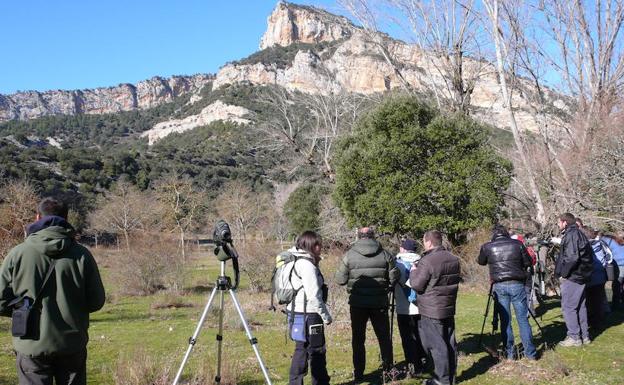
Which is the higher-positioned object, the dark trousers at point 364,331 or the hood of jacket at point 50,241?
the hood of jacket at point 50,241

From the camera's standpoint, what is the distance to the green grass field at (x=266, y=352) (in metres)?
5.67

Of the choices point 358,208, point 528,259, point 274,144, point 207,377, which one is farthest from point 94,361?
point 274,144

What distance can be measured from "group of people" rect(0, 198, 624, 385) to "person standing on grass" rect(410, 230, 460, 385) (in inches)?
0.4

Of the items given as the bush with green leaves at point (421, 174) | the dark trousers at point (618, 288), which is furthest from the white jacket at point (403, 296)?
the bush with green leaves at point (421, 174)

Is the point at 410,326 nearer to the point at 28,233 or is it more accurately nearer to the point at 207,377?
the point at 207,377

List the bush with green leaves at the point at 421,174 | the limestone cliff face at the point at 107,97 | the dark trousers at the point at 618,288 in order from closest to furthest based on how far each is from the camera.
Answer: the dark trousers at the point at 618,288, the bush with green leaves at the point at 421,174, the limestone cliff face at the point at 107,97

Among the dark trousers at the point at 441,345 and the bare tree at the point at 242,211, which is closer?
the dark trousers at the point at 441,345

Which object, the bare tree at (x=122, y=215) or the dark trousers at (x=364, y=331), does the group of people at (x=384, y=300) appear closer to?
the dark trousers at (x=364, y=331)

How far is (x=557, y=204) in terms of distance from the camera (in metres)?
13.5

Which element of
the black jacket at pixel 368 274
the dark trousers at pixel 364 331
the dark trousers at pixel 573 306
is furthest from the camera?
the dark trousers at pixel 573 306

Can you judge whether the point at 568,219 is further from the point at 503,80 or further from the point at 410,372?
the point at 503,80

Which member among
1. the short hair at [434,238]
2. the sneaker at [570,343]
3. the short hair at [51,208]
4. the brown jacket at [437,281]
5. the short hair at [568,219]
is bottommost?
the sneaker at [570,343]

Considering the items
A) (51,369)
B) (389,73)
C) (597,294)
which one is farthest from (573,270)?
(389,73)

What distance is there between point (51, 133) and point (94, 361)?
103 m
